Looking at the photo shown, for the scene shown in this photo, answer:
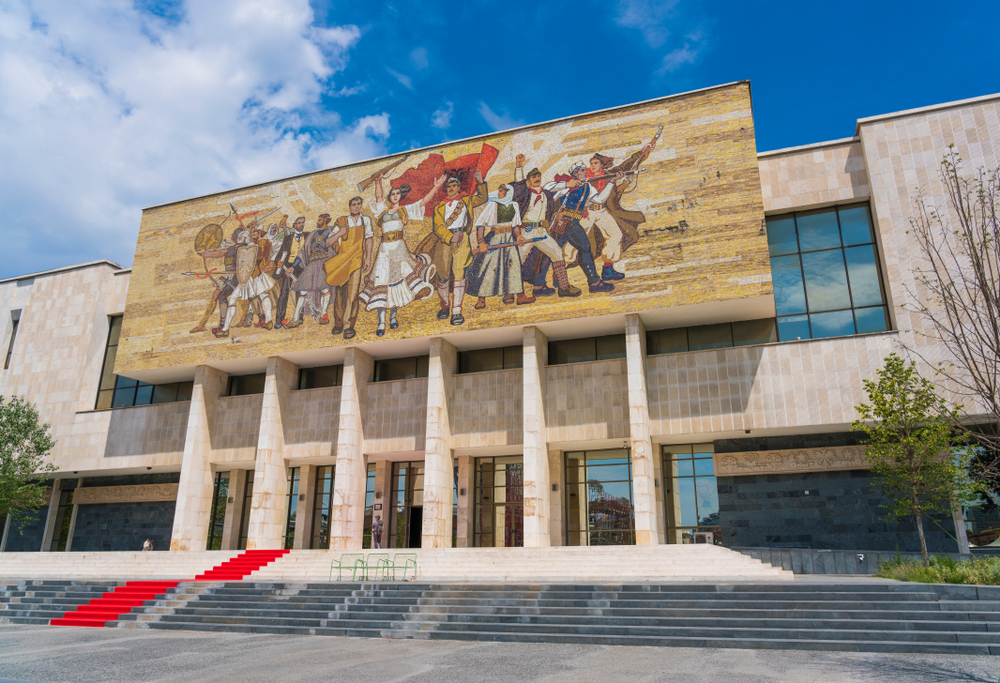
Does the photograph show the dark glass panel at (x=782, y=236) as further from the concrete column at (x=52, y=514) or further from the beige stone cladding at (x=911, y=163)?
the concrete column at (x=52, y=514)

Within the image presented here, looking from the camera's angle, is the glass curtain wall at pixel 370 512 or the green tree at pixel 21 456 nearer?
the glass curtain wall at pixel 370 512

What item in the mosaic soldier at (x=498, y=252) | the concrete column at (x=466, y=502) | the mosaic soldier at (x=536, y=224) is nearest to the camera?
the mosaic soldier at (x=536, y=224)

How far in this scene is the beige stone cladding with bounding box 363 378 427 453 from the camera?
29.9m

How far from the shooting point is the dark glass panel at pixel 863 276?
2650 cm

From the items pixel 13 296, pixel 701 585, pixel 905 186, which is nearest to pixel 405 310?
pixel 701 585

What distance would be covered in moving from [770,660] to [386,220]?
24266 mm

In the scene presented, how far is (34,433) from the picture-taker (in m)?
34.9

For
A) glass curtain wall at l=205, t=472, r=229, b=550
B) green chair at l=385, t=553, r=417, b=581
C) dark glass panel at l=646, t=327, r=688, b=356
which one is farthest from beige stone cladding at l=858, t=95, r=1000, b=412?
glass curtain wall at l=205, t=472, r=229, b=550

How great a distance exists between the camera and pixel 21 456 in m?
34.2

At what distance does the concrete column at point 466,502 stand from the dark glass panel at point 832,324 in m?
15.5

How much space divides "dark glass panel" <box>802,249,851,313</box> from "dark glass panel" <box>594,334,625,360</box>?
7588 millimetres

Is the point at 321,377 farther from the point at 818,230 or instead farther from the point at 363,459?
the point at 818,230

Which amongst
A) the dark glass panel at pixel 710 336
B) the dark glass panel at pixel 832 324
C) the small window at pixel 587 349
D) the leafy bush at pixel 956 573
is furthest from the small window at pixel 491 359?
the leafy bush at pixel 956 573

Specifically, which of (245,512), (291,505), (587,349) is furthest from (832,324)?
(245,512)
